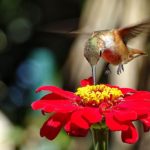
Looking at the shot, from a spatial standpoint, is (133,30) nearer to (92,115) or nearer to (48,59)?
(92,115)

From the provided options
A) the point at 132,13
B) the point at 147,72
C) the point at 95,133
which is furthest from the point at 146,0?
the point at 95,133

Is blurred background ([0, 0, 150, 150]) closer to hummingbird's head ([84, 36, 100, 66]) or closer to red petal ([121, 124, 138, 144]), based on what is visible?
hummingbird's head ([84, 36, 100, 66])

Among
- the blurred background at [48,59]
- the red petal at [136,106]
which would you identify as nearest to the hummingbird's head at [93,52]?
the red petal at [136,106]

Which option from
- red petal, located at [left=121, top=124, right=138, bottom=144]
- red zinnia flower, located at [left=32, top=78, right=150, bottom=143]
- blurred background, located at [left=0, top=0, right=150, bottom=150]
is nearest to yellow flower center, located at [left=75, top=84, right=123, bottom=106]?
red zinnia flower, located at [left=32, top=78, right=150, bottom=143]

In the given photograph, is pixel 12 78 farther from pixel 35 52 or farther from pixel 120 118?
pixel 120 118

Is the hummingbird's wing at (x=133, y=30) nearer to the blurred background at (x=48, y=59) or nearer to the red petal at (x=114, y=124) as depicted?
the blurred background at (x=48, y=59)

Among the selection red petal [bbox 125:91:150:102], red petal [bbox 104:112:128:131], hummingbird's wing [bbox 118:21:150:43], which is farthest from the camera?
hummingbird's wing [bbox 118:21:150:43]
